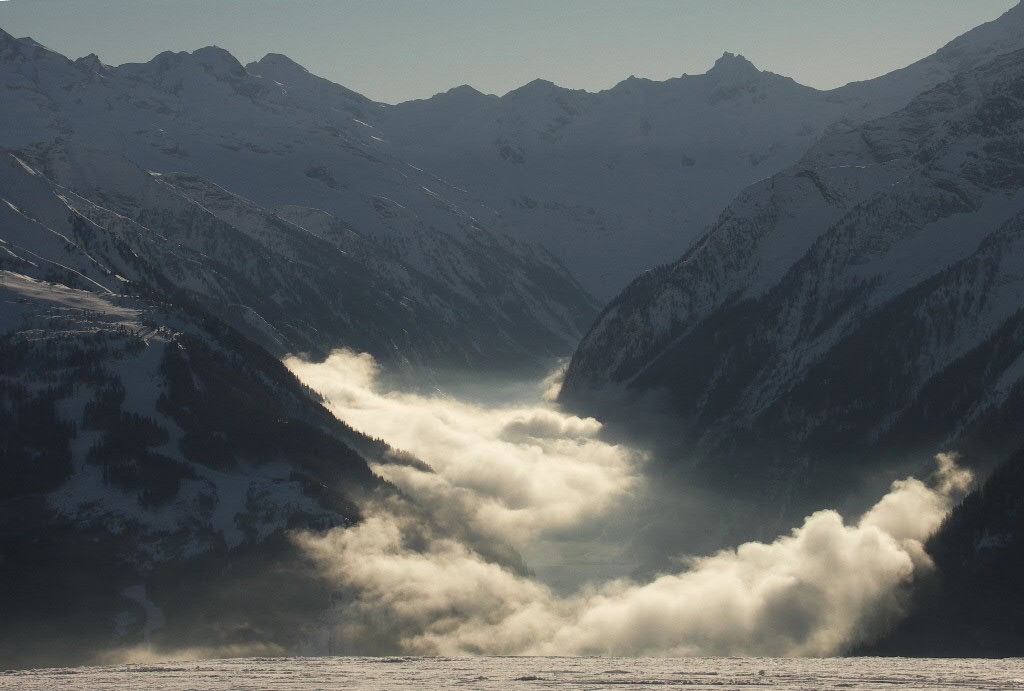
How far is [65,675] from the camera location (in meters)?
185

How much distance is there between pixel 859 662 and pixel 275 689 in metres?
67.9

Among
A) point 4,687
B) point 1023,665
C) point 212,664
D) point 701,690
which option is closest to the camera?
point 701,690

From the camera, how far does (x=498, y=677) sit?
17088 centimetres

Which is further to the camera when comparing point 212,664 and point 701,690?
point 212,664

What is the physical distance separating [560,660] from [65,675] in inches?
2122

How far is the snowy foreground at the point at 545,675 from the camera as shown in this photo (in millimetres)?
161000

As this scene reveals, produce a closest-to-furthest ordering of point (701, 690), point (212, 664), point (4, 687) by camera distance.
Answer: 1. point (701, 690)
2. point (4, 687)
3. point (212, 664)

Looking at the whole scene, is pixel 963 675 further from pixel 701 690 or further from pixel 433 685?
pixel 433 685

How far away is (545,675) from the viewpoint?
17225cm

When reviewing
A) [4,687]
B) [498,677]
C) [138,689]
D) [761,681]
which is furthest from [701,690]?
[4,687]

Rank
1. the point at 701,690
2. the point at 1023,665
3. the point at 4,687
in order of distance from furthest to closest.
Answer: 1. the point at 1023,665
2. the point at 4,687
3. the point at 701,690

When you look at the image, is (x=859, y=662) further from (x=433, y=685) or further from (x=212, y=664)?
(x=212, y=664)

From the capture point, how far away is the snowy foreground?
161m

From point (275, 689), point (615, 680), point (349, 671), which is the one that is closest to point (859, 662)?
point (615, 680)
